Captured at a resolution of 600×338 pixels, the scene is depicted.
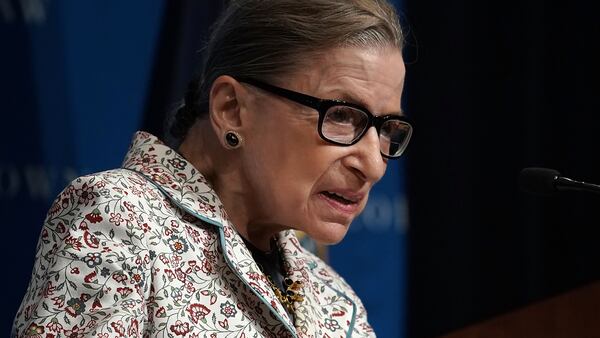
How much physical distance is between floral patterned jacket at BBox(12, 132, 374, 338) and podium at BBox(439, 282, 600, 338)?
0.39 metres

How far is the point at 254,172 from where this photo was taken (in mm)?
1781

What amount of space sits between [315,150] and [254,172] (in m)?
0.11

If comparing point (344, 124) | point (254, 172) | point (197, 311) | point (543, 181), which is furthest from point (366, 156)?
point (197, 311)

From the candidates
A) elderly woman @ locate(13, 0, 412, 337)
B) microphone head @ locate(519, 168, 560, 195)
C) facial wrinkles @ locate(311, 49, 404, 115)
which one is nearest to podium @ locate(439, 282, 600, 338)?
elderly woman @ locate(13, 0, 412, 337)

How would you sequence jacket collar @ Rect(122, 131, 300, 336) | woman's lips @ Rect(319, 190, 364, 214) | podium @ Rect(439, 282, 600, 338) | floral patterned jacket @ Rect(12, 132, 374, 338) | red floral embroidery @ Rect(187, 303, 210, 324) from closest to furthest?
floral patterned jacket @ Rect(12, 132, 374, 338) < red floral embroidery @ Rect(187, 303, 210, 324) < jacket collar @ Rect(122, 131, 300, 336) < woman's lips @ Rect(319, 190, 364, 214) < podium @ Rect(439, 282, 600, 338)

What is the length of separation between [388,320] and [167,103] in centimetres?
94

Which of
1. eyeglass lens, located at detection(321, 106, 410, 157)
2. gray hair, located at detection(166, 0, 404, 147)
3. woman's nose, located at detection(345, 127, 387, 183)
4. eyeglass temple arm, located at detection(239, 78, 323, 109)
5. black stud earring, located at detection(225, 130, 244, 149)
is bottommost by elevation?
woman's nose, located at detection(345, 127, 387, 183)

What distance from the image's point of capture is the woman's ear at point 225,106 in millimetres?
1780

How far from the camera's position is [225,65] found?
1.81m

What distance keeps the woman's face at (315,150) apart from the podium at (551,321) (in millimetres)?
435

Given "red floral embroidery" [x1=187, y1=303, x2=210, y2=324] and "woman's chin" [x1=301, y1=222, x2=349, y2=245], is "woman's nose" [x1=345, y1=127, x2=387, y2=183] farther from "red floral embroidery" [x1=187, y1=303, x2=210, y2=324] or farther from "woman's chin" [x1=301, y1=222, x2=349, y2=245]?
"red floral embroidery" [x1=187, y1=303, x2=210, y2=324]

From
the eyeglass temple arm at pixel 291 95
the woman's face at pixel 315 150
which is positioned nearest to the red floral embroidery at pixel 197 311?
the woman's face at pixel 315 150

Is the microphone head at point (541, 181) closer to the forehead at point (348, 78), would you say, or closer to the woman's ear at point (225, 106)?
the forehead at point (348, 78)

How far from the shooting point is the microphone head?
1.69m
